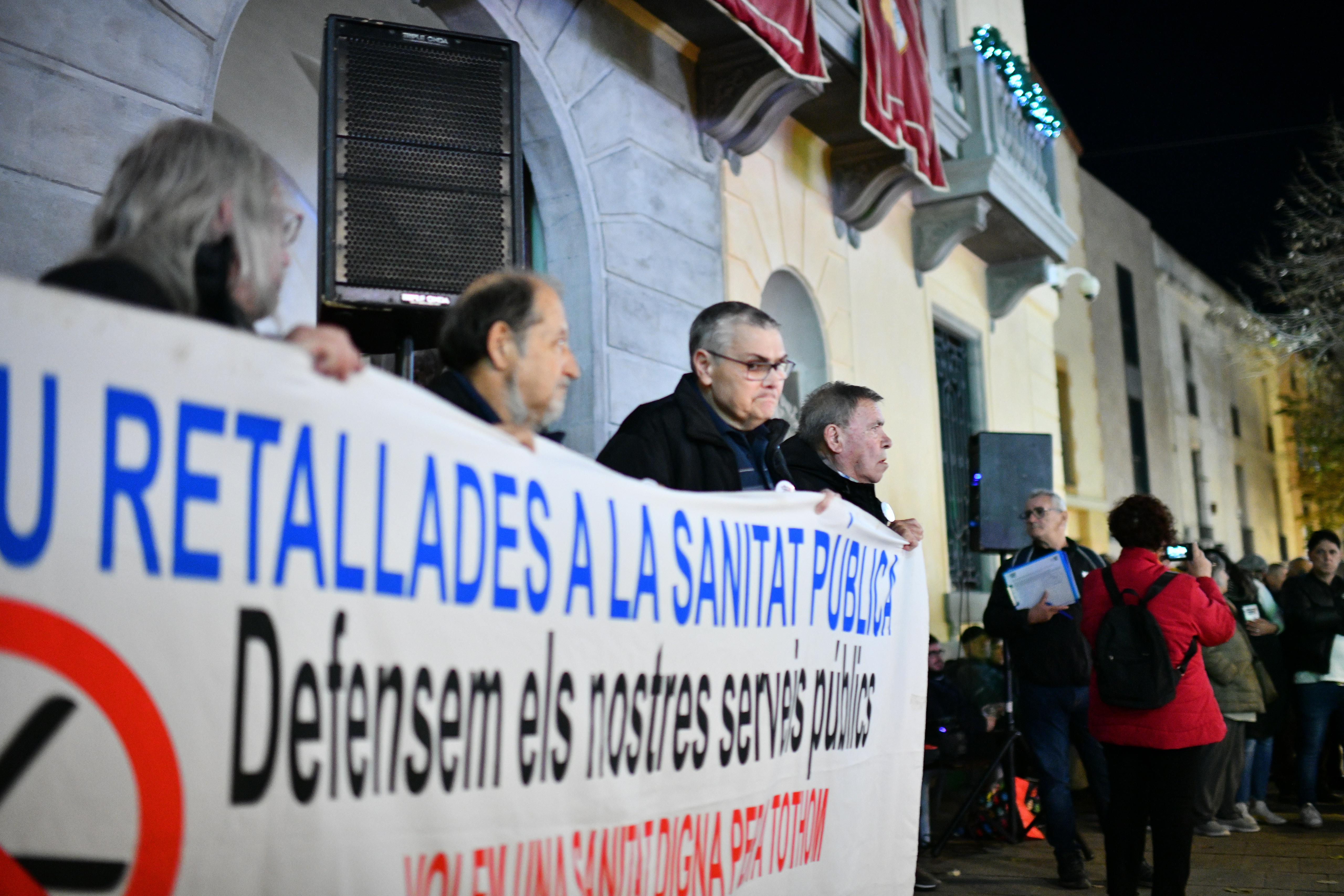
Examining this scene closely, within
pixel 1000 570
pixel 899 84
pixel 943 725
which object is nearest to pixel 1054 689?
pixel 1000 570

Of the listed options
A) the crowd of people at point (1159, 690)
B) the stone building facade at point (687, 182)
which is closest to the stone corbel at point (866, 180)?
the stone building facade at point (687, 182)

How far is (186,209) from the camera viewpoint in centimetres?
194

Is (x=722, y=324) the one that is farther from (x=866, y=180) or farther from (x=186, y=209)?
(x=866, y=180)

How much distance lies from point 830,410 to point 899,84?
521 cm

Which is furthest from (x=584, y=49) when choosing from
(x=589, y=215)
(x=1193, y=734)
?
(x=1193, y=734)

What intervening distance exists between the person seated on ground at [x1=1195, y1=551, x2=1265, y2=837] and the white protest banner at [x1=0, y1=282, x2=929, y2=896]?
5.51 m

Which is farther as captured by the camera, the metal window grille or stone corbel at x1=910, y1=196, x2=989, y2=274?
the metal window grille

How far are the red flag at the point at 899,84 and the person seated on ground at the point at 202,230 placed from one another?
6730mm

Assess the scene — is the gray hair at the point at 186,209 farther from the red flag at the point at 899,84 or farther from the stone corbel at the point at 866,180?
the stone corbel at the point at 866,180

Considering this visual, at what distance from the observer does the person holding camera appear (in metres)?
8.12

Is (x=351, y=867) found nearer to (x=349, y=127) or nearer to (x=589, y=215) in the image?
(x=349, y=127)

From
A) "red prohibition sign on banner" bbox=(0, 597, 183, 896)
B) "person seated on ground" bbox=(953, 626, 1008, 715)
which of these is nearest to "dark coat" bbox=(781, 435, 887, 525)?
"red prohibition sign on banner" bbox=(0, 597, 183, 896)

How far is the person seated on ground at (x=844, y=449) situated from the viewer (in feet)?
14.2

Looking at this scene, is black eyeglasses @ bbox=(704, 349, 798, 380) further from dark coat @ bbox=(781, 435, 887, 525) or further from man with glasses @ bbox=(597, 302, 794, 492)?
dark coat @ bbox=(781, 435, 887, 525)
